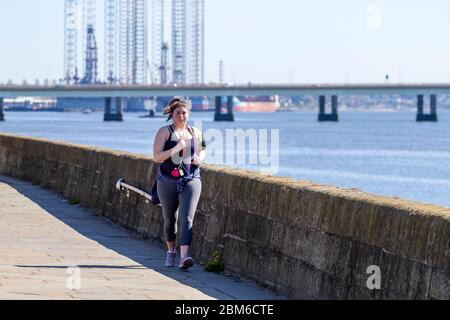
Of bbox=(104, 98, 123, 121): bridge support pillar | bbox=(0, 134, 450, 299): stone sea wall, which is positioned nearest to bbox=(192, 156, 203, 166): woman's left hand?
bbox=(0, 134, 450, 299): stone sea wall

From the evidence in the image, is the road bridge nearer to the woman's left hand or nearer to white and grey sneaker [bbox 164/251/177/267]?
white and grey sneaker [bbox 164/251/177/267]

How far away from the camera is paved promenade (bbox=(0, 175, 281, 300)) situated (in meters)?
10.4

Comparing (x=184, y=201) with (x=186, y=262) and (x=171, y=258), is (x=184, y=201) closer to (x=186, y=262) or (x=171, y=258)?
(x=186, y=262)

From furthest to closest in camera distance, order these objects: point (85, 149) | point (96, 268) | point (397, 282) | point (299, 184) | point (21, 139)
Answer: point (21, 139)
point (85, 149)
point (96, 268)
point (299, 184)
point (397, 282)

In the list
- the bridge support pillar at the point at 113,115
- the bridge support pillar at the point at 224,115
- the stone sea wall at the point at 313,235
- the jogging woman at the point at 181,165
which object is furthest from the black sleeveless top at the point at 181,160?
the bridge support pillar at the point at 224,115

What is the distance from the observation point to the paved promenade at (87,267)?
1042 centimetres

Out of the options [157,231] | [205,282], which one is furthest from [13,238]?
[205,282]

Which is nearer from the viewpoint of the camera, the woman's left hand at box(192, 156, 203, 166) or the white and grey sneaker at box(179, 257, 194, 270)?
the woman's left hand at box(192, 156, 203, 166)

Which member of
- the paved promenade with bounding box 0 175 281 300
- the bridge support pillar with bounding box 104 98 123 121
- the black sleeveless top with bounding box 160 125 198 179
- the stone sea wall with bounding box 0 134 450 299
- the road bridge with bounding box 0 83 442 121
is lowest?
the bridge support pillar with bounding box 104 98 123 121

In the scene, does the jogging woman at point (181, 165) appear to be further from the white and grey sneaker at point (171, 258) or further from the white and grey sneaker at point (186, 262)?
the white and grey sneaker at point (171, 258)

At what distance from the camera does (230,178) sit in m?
12.6

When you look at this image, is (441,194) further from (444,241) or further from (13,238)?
(444,241)

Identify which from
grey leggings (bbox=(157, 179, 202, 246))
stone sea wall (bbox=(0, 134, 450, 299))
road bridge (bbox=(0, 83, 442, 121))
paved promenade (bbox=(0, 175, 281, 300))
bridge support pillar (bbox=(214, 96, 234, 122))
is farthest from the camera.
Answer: bridge support pillar (bbox=(214, 96, 234, 122))
